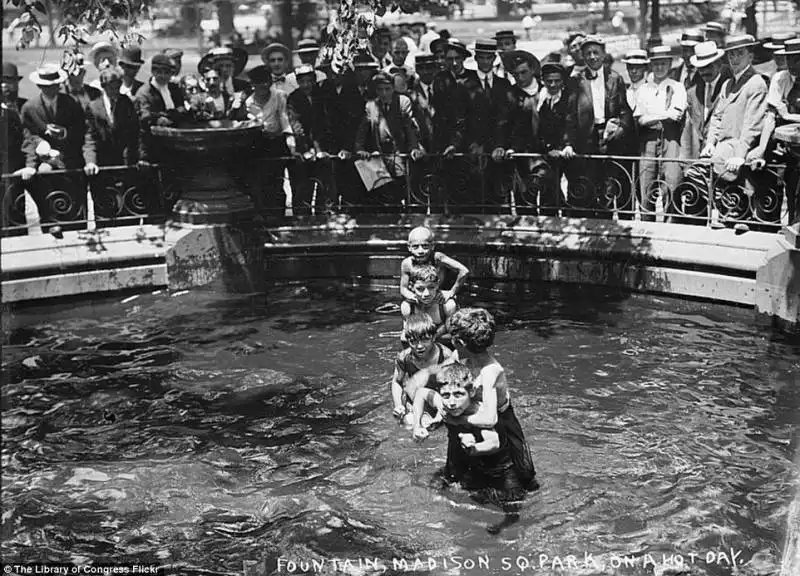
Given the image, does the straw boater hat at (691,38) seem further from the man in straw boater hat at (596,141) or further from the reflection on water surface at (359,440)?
the reflection on water surface at (359,440)

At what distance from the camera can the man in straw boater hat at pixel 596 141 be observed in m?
12.7

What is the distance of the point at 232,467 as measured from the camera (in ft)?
27.5

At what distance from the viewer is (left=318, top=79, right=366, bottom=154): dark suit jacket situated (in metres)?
13.5

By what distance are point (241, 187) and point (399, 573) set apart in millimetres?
7204

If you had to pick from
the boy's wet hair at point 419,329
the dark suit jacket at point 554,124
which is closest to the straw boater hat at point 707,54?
the dark suit jacket at point 554,124

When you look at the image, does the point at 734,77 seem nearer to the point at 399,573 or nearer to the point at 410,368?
the point at 410,368

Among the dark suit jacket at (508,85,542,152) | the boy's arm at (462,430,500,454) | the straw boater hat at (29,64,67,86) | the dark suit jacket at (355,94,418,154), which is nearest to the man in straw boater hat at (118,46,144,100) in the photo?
the straw boater hat at (29,64,67,86)

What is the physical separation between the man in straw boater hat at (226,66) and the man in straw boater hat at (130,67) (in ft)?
2.33

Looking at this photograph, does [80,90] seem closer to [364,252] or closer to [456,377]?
[364,252]

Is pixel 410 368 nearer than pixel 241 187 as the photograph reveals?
Yes

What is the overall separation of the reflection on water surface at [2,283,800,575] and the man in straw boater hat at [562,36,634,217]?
3.90ft

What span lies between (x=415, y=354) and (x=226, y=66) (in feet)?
23.2

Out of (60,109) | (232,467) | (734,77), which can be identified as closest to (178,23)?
(60,109)

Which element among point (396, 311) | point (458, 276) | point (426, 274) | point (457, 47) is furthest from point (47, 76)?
point (426, 274)
